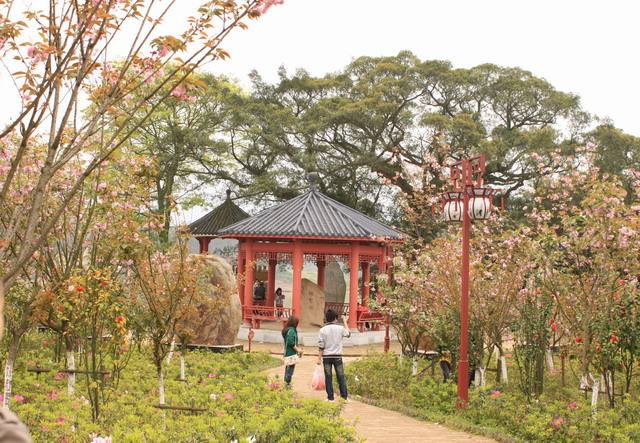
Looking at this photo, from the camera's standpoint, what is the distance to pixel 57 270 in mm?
10461

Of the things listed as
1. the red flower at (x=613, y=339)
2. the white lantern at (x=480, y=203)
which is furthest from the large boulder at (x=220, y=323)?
the red flower at (x=613, y=339)

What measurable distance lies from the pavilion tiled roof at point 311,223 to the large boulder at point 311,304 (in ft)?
6.03

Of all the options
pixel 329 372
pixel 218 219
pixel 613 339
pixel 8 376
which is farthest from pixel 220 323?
pixel 218 219

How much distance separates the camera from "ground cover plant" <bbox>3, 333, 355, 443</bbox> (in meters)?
6.93

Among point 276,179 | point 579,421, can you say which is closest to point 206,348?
point 579,421

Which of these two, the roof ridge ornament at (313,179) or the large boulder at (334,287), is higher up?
the roof ridge ornament at (313,179)

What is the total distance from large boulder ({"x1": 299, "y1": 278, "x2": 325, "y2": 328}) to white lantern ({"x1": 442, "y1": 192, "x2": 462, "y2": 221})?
11.6 m

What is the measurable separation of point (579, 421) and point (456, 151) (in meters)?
18.9

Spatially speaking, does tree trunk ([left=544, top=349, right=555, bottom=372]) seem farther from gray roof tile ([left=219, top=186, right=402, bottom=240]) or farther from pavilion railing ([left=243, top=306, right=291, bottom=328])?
pavilion railing ([left=243, top=306, right=291, bottom=328])

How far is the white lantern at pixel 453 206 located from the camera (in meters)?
11.1

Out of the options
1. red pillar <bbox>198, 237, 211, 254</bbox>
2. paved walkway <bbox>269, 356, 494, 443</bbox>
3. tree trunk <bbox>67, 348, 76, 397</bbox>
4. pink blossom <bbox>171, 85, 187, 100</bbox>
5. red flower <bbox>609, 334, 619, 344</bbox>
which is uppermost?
A: red pillar <bbox>198, 237, 211, 254</bbox>

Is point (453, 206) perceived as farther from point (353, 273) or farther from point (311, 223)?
point (311, 223)

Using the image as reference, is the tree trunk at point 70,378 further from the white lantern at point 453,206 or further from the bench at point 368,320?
the bench at point 368,320

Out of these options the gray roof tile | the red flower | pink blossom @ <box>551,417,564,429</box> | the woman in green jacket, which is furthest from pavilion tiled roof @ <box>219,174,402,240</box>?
pink blossom @ <box>551,417,564,429</box>
